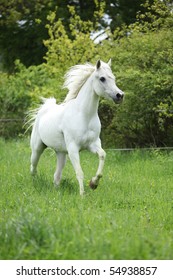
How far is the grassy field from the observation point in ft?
14.3

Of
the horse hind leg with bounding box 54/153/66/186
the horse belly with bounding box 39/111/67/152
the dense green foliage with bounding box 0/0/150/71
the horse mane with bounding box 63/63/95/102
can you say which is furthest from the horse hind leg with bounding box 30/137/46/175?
the dense green foliage with bounding box 0/0/150/71

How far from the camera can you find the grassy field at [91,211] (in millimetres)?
4348

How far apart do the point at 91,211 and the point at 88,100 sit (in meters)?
2.49

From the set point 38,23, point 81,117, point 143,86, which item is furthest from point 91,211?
point 38,23

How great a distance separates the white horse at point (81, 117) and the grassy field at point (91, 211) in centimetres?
62

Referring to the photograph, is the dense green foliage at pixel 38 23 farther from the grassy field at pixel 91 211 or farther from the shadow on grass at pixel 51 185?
the shadow on grass at pixel 51 185

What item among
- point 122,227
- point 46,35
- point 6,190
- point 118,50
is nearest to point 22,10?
point 46,35

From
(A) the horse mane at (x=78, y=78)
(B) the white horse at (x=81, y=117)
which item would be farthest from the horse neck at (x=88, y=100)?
(A) the horse mane at (x=78, y=78)

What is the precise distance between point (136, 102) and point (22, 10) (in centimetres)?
1582

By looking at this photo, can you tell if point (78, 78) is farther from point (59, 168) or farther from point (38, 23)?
point (38, 23)

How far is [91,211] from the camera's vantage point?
628cm
